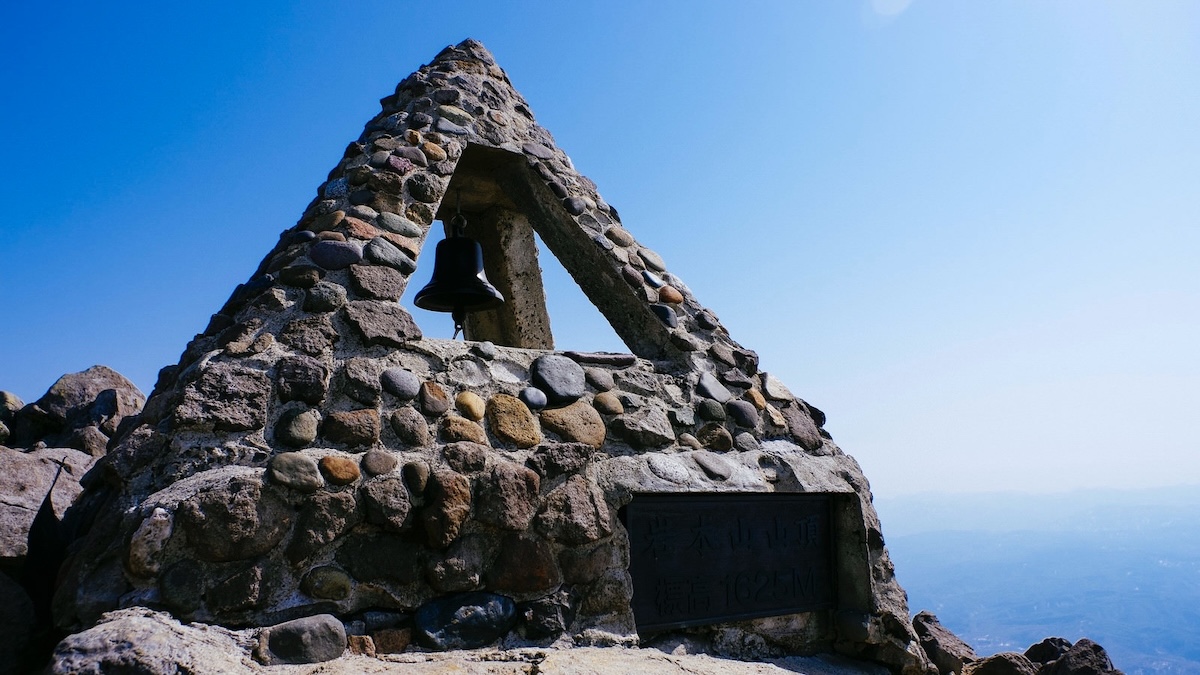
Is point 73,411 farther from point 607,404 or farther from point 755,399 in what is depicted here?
point 755,399

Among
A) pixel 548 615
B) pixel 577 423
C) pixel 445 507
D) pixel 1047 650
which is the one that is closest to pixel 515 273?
pixel 577 423

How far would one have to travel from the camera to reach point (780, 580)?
12.7ft

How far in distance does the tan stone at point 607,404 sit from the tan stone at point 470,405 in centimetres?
59

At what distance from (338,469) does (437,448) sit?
0.41 meters

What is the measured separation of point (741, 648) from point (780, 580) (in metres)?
0.42

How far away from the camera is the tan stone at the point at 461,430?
3.10m

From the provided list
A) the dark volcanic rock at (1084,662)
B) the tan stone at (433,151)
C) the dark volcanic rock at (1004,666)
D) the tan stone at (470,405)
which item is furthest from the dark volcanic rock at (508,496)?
the dark volcanic rock at (1084,662)

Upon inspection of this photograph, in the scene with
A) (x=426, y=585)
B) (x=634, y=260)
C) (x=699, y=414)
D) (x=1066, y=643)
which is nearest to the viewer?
(x=426, y=585)

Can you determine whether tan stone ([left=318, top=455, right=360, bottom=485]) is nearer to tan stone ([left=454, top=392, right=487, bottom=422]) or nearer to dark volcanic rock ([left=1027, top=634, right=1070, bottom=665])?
tan stone ([left=454, top=392, right=487, bottom=422])

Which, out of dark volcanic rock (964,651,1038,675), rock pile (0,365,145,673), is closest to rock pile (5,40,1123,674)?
rock pile (0,365,145,673)

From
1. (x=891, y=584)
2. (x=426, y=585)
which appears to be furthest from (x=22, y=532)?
(x=891, y=584)

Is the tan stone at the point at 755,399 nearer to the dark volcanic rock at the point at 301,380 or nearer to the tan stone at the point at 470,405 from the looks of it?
the tan stone at the point at 470,405

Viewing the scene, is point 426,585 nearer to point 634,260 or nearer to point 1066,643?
point 634,260

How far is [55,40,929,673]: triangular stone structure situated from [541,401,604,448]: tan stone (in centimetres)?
1
